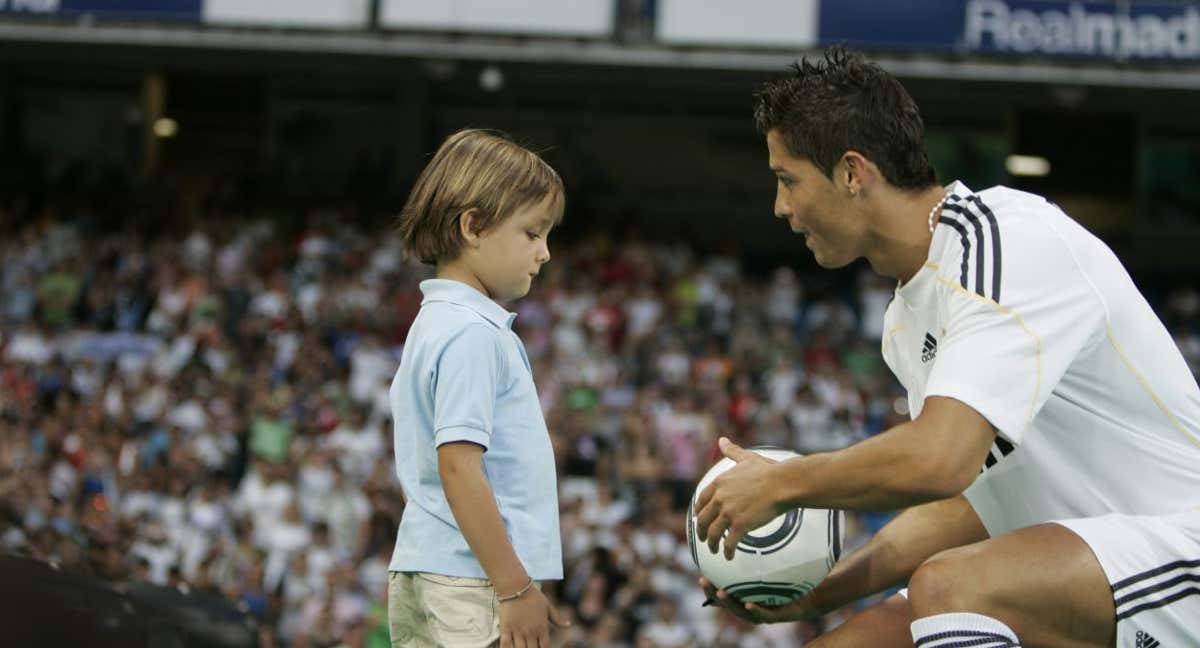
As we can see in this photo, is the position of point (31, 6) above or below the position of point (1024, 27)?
below

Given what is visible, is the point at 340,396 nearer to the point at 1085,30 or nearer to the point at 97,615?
the point at 1085,30

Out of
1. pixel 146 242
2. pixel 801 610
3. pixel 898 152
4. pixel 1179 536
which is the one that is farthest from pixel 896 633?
pixel 146 242

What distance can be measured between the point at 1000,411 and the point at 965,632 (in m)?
0.41

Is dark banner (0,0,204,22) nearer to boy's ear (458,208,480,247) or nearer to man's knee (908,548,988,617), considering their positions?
boy's ear (458,208,480,247)

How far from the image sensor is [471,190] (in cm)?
296

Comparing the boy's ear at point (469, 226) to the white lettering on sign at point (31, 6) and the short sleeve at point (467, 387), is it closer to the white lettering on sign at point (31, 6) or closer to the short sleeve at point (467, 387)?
the short sleeve at point (467, 387)

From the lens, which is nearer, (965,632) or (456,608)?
(965,632)

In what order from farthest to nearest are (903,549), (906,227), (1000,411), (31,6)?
(31,6)
(903,549)
(906,227)
(1000,411)

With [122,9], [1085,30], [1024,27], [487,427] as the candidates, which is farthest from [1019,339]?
[122,9]

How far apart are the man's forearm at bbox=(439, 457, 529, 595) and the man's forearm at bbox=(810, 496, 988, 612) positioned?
36.7 inches

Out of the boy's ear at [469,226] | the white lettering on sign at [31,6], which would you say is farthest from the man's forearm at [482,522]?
the white lettering on sign at [31,6]

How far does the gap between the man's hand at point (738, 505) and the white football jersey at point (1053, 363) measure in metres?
0.35

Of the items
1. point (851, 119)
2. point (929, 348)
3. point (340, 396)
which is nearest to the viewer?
point (851, 119)

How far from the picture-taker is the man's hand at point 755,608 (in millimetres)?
3311
